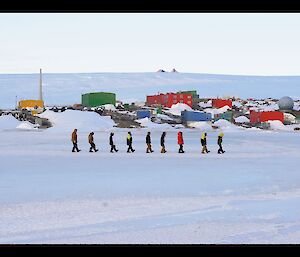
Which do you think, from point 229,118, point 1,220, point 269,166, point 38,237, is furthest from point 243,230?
point 229,118

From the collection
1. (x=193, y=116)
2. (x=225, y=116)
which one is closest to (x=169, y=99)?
(x=225, y=116)

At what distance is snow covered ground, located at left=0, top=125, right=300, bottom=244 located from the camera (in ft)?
19.5

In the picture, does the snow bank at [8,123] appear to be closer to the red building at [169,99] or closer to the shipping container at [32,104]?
the shipping container at [32,104]

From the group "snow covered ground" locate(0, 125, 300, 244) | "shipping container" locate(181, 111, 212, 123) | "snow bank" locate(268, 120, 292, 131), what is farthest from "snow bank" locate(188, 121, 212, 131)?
"snow covered ground" locate(0, 125, 300, 244)

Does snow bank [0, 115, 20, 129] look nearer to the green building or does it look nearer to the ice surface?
the ice surface

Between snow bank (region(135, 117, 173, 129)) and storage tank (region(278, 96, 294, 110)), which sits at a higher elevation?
storage tank (region(278, 96, 294, 110))

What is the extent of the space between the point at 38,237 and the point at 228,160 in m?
10.7

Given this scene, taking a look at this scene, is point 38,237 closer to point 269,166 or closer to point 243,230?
point 243,230
